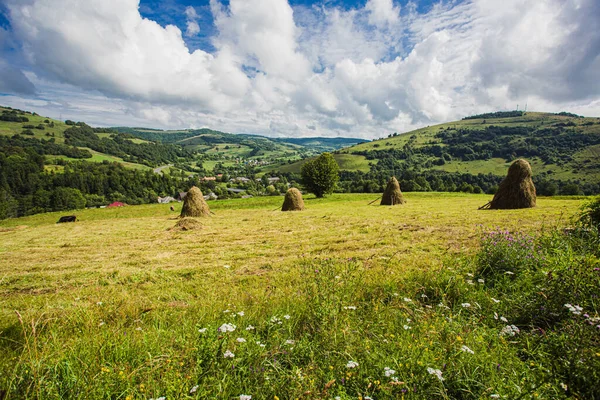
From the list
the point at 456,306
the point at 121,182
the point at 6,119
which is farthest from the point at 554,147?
the point at 6,119

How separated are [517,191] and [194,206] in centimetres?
3180

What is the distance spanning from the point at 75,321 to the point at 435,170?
175 metres

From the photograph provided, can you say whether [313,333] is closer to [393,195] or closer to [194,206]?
[194,206]

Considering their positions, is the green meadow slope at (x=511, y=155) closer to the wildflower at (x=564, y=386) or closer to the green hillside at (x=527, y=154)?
the green hillside at (x=527, y=154)

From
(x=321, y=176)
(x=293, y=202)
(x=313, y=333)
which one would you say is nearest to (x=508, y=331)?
(x=313, y=333)

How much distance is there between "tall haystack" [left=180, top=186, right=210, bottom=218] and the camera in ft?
92.3

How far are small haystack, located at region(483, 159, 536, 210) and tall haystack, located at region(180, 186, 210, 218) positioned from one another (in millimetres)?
29237

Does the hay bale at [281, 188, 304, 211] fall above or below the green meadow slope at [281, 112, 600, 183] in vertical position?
below

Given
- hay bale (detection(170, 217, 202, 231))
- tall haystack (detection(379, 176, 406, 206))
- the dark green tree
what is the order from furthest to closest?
1. the dark green tree
2. tall haystack (detection(379, 176, 406, 206))
3. hay bale (detection(170, 217, 202, 231))

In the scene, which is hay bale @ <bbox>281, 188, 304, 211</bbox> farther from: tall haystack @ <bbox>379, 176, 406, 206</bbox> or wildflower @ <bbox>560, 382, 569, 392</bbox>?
wildflower @ <bbox>560, 382, 569, 392</bbox>

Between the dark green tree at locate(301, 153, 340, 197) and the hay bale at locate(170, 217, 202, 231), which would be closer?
the hay bale at locate(170, 217, 202, 231)

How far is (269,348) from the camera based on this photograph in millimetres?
3143

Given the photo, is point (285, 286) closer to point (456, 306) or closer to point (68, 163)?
point (456, 306)

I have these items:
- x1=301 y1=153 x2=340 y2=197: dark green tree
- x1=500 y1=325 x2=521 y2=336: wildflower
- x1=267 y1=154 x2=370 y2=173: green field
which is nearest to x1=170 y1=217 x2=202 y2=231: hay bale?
x1=500 y1=325 x2=521 y2=336: wildflower
